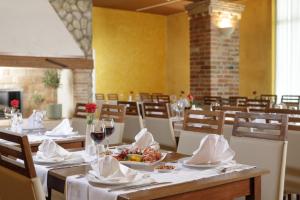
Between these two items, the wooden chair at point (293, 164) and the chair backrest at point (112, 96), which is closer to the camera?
the wooden chair at point (293, 164)

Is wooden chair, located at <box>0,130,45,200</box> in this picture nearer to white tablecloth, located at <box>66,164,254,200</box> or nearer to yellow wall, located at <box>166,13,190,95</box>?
white tablecloth, located at <box>66,164,254,200</box>

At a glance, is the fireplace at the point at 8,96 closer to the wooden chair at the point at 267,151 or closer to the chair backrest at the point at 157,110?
the chair backrest at the point at 157,110

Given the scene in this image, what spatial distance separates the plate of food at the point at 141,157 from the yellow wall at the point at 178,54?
8283 millimetres

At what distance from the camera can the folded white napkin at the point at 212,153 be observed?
6.88ft

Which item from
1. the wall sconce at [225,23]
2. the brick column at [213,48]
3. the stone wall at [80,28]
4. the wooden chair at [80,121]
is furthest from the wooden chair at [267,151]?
the stone wall at [80,28]

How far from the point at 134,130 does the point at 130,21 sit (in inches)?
256

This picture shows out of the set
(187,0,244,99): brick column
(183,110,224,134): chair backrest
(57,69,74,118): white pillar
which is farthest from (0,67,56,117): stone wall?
(183,110,224,134): chair backrest

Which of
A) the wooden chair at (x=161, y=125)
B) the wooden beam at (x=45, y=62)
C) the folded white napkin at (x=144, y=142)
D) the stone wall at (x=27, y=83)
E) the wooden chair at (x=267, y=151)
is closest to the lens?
the wooden chair at (x=267, y=151)

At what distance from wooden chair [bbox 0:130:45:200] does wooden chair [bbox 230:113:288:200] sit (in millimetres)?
1319

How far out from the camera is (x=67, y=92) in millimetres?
7504

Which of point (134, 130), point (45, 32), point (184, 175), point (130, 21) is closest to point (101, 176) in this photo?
point (184, 175)

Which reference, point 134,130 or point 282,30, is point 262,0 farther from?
point 134,130

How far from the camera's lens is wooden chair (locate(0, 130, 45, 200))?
1672 millimetres

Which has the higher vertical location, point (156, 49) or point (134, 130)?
point (156, 49)
